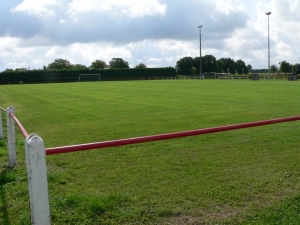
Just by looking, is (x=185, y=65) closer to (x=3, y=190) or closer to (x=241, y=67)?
(x=241, y=67)

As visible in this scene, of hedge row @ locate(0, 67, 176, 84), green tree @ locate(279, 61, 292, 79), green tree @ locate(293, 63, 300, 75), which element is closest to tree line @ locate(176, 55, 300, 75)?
hedge row @ locate(0, 67, 176, 84)

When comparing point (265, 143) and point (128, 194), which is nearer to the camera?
point (128, 194)

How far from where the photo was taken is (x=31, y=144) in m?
3.58

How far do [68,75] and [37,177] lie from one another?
90095mm

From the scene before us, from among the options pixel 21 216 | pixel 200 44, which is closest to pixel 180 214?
pixel 21 216

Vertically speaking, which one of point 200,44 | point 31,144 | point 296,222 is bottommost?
point 296,222

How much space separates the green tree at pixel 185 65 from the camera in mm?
119750

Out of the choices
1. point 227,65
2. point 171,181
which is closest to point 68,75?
point 227,65

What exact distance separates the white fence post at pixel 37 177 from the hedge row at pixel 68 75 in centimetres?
8490

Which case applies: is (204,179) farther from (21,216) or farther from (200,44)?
(200,44)

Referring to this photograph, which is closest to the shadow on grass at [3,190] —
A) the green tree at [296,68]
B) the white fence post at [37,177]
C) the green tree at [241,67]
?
the white fence post at [37,177]

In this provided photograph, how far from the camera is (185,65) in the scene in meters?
120

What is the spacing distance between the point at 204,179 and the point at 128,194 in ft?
4.60

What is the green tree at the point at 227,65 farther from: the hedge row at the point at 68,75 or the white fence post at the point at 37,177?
the white fence post at the point at 37,177
